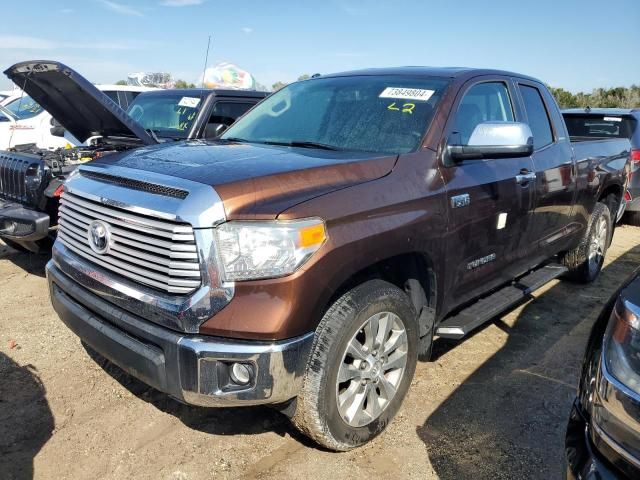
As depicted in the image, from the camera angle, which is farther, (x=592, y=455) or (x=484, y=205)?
(x=484, y=205)

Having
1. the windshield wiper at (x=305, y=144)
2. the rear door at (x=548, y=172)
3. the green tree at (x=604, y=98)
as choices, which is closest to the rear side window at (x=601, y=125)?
the rear door at (x=548, y=172)

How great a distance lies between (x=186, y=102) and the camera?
6.53 meters

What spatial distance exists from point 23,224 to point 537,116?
14.6ft

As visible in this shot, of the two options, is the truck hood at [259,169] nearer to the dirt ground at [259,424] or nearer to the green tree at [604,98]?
the dirt ground at [259,424]

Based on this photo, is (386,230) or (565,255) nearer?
(386,230)

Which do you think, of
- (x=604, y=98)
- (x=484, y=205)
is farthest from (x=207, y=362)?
(x=604, y=98)

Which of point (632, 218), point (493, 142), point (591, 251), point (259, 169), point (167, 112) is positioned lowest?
point (632, 218)

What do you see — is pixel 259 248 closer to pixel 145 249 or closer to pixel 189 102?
pixel 145 249

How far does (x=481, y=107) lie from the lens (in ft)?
11.7

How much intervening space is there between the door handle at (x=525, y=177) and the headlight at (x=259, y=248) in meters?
2.03

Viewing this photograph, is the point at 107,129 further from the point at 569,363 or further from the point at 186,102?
the point at 569,363

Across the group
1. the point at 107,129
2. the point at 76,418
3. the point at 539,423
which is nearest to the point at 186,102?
the point at 107,129

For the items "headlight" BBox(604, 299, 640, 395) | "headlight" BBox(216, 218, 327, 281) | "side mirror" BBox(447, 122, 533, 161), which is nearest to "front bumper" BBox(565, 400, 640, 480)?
"headlight" BBox(604, 299, 640, 395)

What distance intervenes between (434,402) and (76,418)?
207 centimetres
